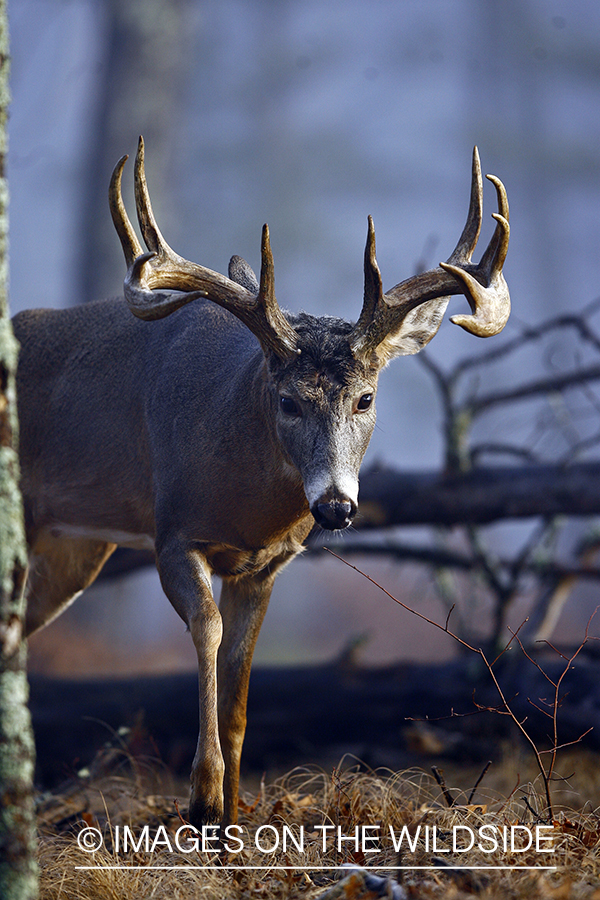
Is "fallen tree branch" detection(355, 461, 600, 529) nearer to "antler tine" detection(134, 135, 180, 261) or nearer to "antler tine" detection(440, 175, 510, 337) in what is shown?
"antler tine" detection(440, 175, 510, 337)

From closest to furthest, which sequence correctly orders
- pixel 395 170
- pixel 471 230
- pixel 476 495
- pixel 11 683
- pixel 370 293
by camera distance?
1. pixel 11 683
2. pixel 370 293
3. pixel 471 230
4. pixel 476 495
5. pixel 395 170

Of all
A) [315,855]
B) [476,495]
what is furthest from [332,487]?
[476,495]

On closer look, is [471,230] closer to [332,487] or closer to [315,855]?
[332,487]

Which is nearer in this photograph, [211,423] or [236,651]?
[211,423]

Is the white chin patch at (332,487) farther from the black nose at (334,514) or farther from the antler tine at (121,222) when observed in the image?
the antler tine at (121,222)

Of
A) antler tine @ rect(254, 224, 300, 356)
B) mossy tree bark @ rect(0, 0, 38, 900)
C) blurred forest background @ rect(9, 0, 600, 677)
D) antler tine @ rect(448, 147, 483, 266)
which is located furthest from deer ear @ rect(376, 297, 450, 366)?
→ blurred forest background @ rect(9, 0, 600, 677)

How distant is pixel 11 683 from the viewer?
2.31 metres

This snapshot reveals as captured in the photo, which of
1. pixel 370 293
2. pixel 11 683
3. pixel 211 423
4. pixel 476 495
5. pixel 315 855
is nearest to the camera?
pixel 11 683

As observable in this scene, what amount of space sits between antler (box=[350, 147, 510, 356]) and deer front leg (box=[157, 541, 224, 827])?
1.25 meters

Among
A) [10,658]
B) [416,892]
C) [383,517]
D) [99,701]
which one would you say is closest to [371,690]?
[383,517]

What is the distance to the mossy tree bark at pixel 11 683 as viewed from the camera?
2.24 metres

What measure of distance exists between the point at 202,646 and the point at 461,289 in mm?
1933

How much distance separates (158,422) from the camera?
4.56m

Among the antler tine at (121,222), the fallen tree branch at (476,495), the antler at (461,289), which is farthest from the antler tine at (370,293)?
the fallen tree branch at (476,495)
